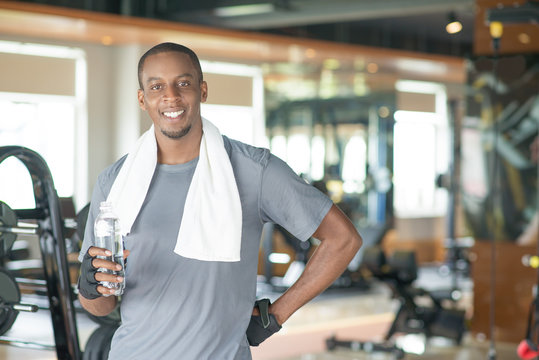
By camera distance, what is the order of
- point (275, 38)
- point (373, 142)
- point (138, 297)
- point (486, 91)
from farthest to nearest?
point (373, 142), point (275, 38), point (486, 91), point (138, 297)

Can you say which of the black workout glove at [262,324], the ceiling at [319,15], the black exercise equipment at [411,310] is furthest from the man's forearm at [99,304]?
the ceiling at [319,15]

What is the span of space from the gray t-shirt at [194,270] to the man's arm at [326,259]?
6cm

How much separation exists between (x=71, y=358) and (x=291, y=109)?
7337 millimetres

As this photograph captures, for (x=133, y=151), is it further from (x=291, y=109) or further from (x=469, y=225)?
(x=291, y=109)

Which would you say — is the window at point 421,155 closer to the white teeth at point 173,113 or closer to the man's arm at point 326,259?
the man's arm at point 326,259

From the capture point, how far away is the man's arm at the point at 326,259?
6.71 feet

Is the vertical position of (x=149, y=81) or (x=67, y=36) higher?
(x=67, y=36)

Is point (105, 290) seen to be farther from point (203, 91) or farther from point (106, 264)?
point (203, 91)

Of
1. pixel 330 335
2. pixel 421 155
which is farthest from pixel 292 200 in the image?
pixel 421 155

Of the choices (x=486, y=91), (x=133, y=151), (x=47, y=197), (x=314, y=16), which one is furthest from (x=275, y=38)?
(x=133, y=151)

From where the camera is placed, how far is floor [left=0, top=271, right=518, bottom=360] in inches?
244

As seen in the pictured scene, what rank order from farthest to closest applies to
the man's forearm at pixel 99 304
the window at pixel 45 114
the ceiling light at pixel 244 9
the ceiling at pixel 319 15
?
the window at pixel 45 114, the ceiling light at pixel 244 9, the ceiling at pixel 319 15, the man's forearm at pixel 99 304

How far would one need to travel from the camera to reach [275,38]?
923 cm

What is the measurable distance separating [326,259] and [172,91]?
0.55 meters
